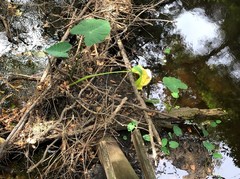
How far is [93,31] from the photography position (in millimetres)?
2951

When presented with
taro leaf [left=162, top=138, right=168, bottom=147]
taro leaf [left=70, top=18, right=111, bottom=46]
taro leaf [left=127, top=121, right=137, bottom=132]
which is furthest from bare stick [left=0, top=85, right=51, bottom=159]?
taro leaf [left=162, top=138, right=168, bottom=147]

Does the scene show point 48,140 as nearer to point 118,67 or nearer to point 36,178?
point 36,178

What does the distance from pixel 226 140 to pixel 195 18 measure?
171cm

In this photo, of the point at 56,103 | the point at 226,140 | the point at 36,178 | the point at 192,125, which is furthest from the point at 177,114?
the point at 36,178

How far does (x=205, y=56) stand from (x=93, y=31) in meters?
1.57

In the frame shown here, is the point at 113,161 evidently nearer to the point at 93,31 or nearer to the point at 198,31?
the point at 93,31

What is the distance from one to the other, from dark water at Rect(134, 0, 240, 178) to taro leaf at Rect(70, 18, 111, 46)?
100cm

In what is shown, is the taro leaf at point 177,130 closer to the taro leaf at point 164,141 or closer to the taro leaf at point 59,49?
the taro leaf at point 164,141

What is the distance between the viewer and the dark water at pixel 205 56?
11.1ft

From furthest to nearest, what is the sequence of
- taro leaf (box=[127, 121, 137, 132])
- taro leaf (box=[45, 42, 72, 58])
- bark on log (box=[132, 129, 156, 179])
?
taro leaf (box=[127, 121, 137, 132]), taro leaf (box=[45, 42, 72, 58]), bark on log (box=[132, 129, 156, 179])

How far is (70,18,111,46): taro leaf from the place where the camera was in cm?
294

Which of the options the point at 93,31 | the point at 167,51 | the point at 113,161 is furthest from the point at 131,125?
the point at 167,51

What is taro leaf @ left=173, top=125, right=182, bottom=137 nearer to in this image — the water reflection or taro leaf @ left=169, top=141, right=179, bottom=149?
taro leaf @ left=169, top=141, right=179, bottom=149

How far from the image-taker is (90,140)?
A: 9.86 ft
